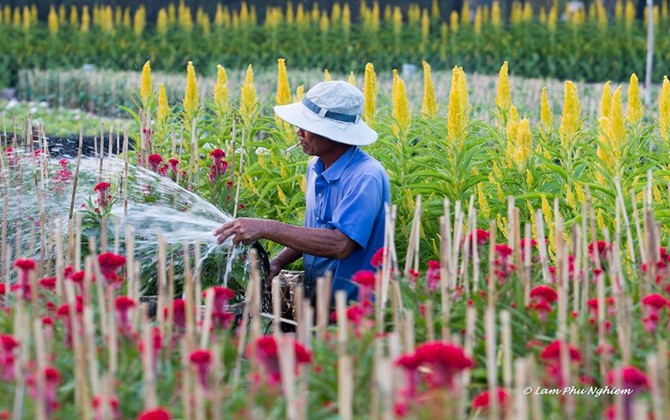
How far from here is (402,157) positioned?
550 cm

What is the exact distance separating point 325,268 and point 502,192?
34.8 inches

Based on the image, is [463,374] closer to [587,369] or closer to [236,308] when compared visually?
[587,369]

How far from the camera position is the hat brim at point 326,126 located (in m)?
4.62

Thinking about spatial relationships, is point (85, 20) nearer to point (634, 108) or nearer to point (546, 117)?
point (546, 117)

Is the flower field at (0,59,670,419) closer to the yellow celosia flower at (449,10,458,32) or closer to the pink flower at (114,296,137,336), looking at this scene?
the pink flower at (114,296,137,336)

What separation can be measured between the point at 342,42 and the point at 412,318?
15.4 m

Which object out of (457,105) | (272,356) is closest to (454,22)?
(457,105)

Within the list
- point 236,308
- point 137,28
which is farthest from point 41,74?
point 236,308

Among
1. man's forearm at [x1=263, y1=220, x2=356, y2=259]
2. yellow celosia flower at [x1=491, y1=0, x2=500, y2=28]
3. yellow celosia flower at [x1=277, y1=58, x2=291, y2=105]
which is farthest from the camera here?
yellow celosia flower at [x1=491, y1=0, x2=500, y2=28]

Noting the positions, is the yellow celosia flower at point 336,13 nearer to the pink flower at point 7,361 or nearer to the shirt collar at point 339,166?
the shirt collar at point 339,166

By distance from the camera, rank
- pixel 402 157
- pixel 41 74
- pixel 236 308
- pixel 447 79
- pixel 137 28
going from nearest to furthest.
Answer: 1. pixel 236 308
2. pixel 402 157
3. pixel 447 79
4. pixel 41 74
5. pixel 137 28

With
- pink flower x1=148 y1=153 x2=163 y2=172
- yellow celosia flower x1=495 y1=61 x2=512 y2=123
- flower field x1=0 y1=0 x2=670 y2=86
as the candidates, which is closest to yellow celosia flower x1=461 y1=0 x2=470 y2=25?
flower field x1=0 y1=0 x2=670 y2=86

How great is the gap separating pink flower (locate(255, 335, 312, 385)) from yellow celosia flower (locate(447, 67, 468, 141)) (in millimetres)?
2628

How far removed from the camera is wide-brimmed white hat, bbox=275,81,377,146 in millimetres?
4637
